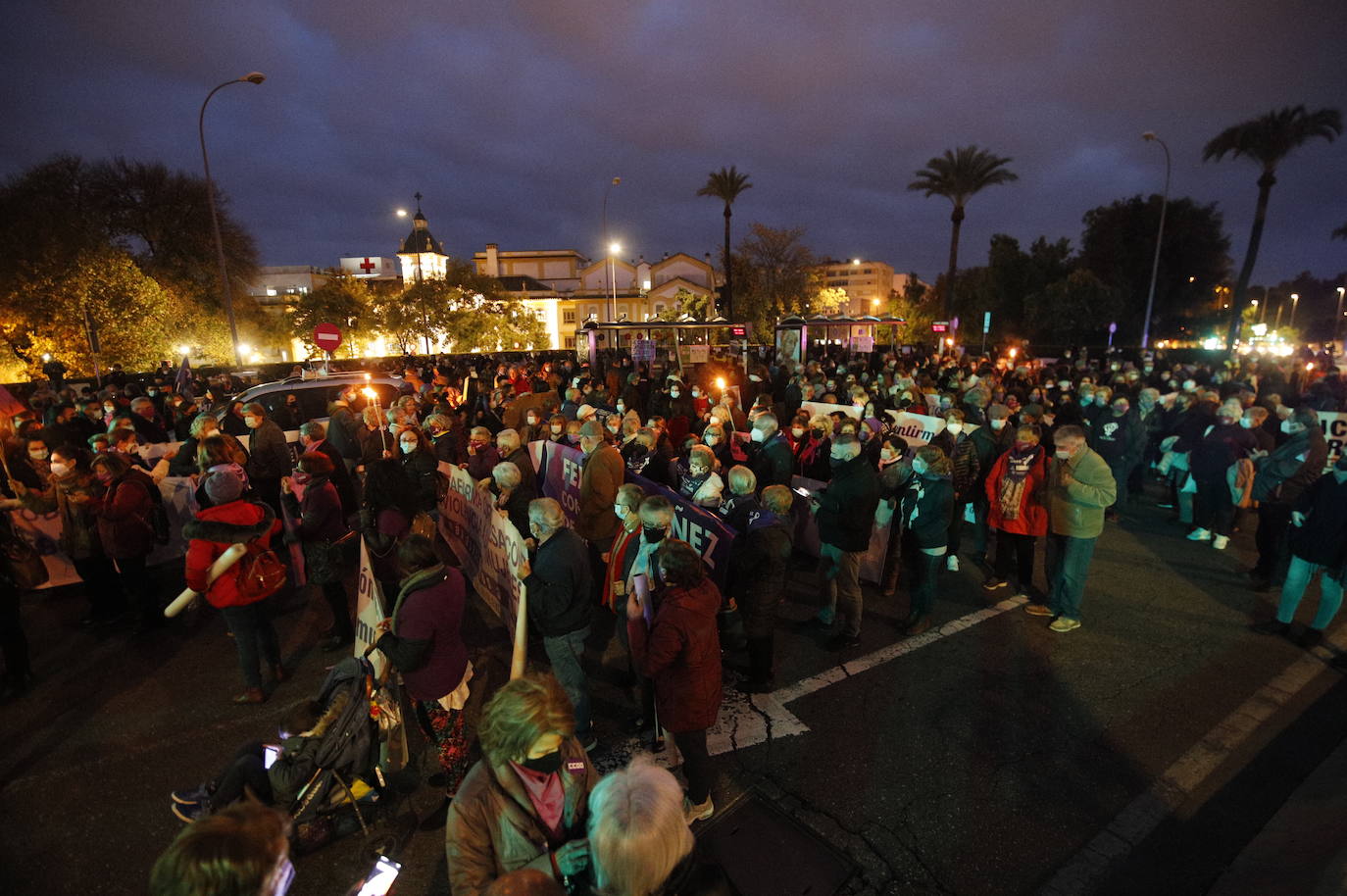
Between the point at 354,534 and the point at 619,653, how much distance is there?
2802 mm

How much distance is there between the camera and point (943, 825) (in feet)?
11.5

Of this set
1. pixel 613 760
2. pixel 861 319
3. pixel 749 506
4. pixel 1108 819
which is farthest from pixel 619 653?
pixel 861 319

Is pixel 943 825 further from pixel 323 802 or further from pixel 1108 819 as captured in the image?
pixel 323 802

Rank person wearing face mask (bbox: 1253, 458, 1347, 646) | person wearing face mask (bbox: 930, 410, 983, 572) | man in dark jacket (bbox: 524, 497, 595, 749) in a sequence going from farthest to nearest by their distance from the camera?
person wearing face mask (bbox: 930, 410, 983, 572) → person wearing face mask (bbox: 1253, 458, 1347, 646) → man in dark jacket (bbox: 524, 497, 595, 749)

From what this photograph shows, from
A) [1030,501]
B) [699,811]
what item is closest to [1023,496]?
[1030,501]

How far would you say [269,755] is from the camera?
323 centimetres

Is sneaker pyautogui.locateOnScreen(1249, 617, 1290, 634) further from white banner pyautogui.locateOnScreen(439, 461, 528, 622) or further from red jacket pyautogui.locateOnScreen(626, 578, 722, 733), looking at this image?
white banner pyautogui.locateOnScreen(439, 461, 528, 622)

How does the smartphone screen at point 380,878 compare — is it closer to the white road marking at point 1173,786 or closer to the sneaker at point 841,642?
the white road marking at point 1173,786

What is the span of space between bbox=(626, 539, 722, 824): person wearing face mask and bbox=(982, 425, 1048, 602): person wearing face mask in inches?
164

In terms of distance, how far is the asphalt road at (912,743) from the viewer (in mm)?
3334

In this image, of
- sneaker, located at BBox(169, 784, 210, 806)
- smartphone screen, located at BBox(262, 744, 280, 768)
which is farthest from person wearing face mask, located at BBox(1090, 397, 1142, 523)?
sneaker, located at BBox(169, 784, 210, 806)

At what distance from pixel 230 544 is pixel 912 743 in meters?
4.88

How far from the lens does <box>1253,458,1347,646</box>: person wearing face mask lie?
494 centimetres

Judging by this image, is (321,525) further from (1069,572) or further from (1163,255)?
(1163,255)
